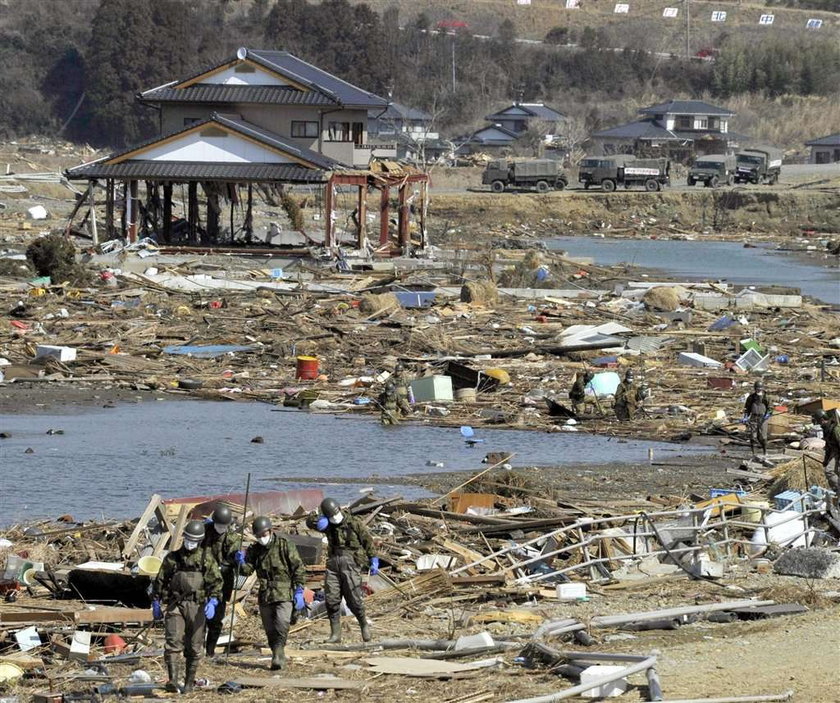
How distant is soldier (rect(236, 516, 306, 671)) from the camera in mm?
10562

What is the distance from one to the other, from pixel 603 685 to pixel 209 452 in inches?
464

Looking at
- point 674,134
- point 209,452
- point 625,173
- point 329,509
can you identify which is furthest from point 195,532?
point 674,134

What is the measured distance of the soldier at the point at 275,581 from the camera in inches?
416

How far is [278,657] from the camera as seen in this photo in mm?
10648

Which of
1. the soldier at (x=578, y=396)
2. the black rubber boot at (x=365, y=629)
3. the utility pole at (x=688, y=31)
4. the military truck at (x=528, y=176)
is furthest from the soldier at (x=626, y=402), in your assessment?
the utility pole at (x=688, y=31)

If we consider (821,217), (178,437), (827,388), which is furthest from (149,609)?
(821,217)

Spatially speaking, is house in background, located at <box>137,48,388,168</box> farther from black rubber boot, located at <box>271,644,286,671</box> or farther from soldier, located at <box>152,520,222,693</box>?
soldier, located at <box>152,520,222,693</box>

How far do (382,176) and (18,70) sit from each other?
69.1 metres

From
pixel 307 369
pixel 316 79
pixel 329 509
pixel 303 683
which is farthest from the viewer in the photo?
pixel 316 79

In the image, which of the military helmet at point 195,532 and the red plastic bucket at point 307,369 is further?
the red plastic bucket at point 307,369

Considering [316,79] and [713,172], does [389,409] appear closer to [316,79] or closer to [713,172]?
[316,79]

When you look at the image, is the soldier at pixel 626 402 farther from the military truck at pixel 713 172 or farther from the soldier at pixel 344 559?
the military truck at pixel 713 172

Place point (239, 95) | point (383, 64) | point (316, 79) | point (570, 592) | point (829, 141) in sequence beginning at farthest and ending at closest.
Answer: point (383, 64)
point (829, 141)
point (316, 79)
point (239, 95)
point (570, 592)

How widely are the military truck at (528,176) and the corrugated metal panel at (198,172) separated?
32829mm
